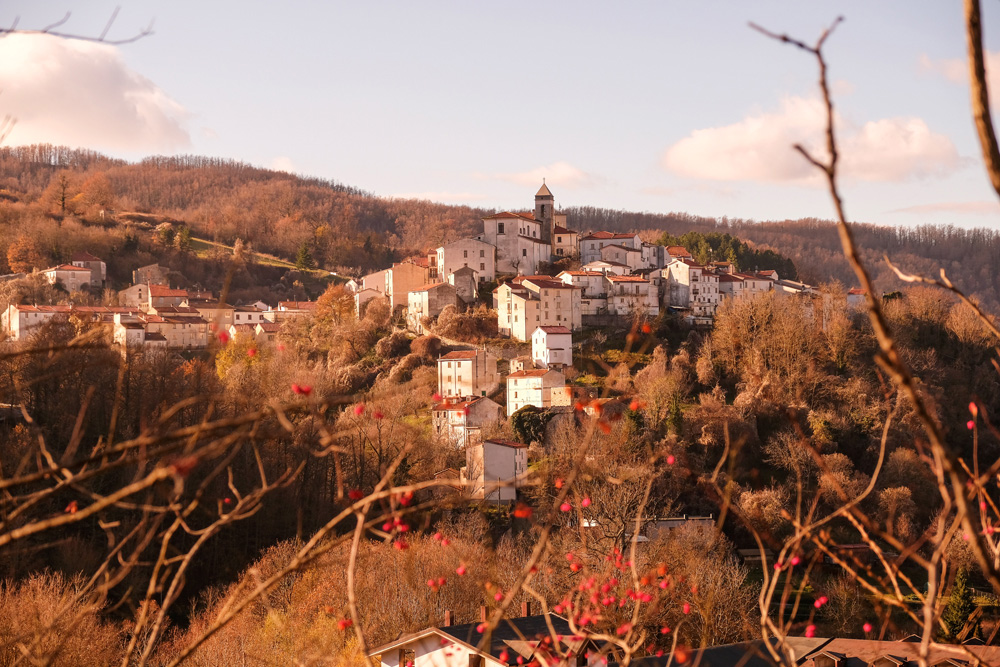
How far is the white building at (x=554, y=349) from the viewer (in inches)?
2016

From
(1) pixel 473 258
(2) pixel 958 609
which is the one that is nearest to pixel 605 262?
(1) pixel 473 258

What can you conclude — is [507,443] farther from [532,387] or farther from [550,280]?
[550,280]

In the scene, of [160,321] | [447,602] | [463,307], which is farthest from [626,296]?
[447,602]

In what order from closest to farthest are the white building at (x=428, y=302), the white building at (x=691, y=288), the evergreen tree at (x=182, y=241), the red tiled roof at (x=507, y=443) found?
the red tiled roof at (x=507, y=443) → the white building at (x=428, y=302) → the white building at (x=691, y=288) → the evergreen tree at (x=182, y=241)

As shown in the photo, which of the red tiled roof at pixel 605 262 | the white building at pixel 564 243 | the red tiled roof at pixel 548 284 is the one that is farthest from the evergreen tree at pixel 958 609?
the white building at pixel 564 243

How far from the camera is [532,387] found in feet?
158

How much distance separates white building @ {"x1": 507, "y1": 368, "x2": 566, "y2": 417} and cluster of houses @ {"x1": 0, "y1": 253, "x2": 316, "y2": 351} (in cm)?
1401

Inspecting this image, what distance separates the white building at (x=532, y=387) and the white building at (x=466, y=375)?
199 centimetres

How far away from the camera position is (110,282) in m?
85.7

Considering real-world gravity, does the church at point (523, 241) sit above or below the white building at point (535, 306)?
above

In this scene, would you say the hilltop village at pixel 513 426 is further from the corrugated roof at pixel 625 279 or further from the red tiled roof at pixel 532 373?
the red tiled roof at pixel 532 373

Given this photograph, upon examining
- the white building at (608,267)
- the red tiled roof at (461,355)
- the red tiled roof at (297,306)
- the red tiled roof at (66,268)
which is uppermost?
the white building at (608,267)

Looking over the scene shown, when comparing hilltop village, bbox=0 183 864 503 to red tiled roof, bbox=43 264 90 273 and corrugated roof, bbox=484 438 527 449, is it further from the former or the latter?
red tiled roof, bbox=43 264 90 273

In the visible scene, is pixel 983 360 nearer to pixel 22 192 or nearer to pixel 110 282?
pixel 110 282
